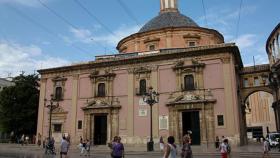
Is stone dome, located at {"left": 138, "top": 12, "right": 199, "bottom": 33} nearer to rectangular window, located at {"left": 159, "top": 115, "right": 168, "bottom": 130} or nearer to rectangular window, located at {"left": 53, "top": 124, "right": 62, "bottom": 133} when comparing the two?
rectangular window, located at {"left": 159, "top": 115, "right": 168, "bottom": 130}

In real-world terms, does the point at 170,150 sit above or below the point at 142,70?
below

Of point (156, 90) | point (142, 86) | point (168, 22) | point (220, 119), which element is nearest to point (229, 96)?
point (220, 119)

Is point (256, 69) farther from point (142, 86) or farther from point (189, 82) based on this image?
point (142, 86)

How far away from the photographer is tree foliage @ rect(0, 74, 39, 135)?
39.9 metres

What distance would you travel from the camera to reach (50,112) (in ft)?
109

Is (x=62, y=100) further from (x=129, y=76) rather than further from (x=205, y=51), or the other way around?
(x=205, y=51)

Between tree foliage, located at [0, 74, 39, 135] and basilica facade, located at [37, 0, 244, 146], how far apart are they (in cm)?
531

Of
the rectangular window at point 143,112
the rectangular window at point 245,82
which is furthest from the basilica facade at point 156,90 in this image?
the rectangular window at point 245,82

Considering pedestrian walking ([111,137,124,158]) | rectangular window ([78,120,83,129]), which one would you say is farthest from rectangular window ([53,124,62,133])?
pedestrian walking ([111,137,124,158])

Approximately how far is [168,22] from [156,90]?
35.2 feet

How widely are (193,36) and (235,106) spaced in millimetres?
10757

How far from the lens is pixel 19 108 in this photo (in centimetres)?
4025

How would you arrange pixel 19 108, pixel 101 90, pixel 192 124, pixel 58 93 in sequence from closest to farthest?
pixel 192 124 < pixel 101 90 < pixel 58 93 < pixel 19 108

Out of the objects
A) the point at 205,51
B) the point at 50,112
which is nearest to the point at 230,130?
the point at 205,51
